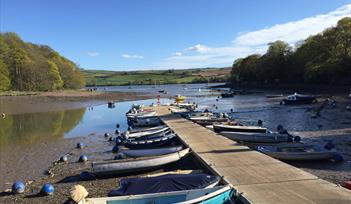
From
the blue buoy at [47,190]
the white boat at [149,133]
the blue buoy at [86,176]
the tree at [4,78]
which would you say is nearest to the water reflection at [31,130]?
the white boat at [149,133]

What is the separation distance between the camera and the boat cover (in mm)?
13750

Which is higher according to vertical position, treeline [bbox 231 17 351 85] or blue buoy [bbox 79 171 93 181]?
treeline [bbox 231 17 351 85]

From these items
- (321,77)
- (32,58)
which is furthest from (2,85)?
(321,77)

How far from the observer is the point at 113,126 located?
45250 millimetres

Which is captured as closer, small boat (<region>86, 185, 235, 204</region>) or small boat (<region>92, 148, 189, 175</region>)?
small boat (<region>86, 185, 235, 204</region>)

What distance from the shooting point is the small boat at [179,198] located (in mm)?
12109

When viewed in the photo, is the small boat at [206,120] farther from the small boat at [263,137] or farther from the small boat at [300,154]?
the small boat at [300,154]

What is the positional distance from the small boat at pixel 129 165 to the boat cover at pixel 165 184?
17.3 ft

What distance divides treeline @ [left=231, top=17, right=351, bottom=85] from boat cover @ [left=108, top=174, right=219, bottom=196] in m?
81.4

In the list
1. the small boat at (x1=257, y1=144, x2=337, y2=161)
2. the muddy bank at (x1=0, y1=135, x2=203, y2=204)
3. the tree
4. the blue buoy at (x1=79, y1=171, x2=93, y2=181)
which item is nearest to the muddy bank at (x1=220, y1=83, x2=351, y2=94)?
the small boat at (x1=257, y1=144, x2=337, y2=161)

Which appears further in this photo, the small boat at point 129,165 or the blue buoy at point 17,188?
the small boat at point 129,165

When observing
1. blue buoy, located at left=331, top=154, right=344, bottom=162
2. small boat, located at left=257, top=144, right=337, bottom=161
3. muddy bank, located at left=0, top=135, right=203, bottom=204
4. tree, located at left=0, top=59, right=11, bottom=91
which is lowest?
muddy bank, located at left=0, top=135, right=203, bottom=204

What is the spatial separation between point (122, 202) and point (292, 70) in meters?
113

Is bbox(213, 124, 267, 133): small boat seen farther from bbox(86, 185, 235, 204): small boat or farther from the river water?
bbox(86, 185, 235, 204): small boat
